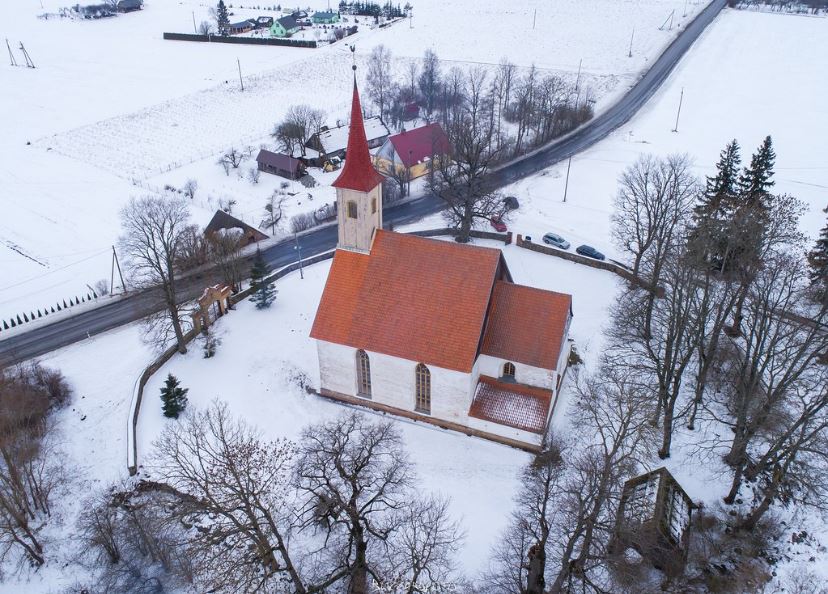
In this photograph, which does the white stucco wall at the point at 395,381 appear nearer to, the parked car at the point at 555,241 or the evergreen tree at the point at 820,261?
the parked car at the point at 555,241

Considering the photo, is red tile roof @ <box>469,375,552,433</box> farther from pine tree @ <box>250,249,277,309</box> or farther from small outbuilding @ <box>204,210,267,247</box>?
small outbuilding @ <box>204,210,267,247</box>

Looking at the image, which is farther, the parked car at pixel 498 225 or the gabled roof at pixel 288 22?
the gabled roof at pixel 288 22

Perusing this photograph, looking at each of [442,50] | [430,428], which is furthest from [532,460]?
[442,50]

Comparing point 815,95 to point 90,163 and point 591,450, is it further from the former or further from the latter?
point 90,163

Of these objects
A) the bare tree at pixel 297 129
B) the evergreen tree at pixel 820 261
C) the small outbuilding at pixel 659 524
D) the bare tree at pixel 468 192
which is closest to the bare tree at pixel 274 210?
the bare tree at pixel 297 129

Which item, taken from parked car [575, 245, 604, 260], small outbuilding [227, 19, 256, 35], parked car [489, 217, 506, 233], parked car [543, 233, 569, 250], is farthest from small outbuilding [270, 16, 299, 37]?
parked car [575, 245, 604, 260]

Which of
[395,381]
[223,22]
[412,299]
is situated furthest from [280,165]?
[223,22]
